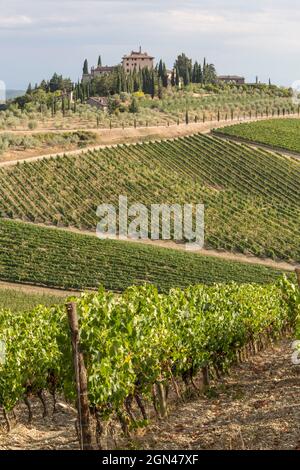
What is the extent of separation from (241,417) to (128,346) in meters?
2.75

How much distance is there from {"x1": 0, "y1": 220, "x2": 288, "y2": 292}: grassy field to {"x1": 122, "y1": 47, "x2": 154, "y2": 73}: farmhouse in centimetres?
12769

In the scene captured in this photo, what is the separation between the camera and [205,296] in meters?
21.2

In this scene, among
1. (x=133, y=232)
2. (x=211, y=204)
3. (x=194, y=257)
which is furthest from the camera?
(x=211, y=204)

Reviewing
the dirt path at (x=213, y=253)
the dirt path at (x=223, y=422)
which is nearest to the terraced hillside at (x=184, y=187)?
the dirt path at (x=213, y=253)

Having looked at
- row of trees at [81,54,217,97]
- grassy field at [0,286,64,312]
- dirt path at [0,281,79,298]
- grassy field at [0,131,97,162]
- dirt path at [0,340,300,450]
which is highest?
row of trees at [81,54,217,97]

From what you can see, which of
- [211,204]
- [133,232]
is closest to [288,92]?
[211,204]

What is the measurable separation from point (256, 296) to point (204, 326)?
15.9 ft

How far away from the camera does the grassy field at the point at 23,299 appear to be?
35750mm

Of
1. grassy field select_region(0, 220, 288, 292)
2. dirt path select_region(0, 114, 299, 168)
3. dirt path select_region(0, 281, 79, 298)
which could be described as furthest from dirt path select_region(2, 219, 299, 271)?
dirt path select_region(0, 114, 299, 168)

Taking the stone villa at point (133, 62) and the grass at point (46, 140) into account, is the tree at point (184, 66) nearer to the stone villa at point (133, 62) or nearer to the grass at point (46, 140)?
the stone villa at point (133, 62)

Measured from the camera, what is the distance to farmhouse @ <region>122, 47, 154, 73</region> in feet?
570

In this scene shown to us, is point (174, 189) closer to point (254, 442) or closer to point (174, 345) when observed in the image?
point (174, 345)

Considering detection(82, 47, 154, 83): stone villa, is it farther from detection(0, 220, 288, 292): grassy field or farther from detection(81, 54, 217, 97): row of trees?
detection(0, 220, 288, 292): grassy field

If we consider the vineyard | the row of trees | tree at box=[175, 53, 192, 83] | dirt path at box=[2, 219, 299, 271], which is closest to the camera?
the vineyard
